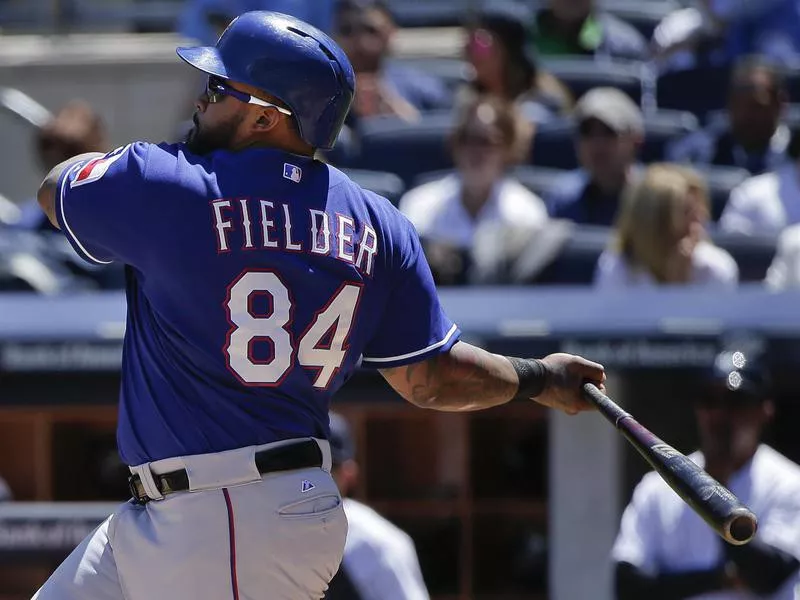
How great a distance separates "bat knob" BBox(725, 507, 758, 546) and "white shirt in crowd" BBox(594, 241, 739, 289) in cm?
304

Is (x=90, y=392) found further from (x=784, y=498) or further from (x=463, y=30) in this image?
(x=463, y=30)

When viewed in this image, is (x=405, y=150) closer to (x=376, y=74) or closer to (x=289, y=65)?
(x=376, y=74)

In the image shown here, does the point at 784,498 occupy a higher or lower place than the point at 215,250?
lower

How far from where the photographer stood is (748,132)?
683 centimetres

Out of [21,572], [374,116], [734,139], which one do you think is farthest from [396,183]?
[21,572]

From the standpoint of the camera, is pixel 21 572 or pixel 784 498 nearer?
pixel 784 498

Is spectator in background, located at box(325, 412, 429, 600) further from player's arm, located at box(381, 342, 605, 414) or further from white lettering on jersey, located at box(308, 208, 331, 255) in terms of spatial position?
white lettering on jersey, located at box(308, 208, 331, 255)

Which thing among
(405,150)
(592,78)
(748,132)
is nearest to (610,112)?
(748,132)

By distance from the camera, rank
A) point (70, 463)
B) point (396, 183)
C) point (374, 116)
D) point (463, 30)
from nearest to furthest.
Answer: point (70, 463)
point (396, 183)
point (374, 116)
point (463, 30)

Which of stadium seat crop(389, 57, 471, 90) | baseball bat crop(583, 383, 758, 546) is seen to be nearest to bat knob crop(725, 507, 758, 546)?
baseball bat crop(583, 383, 758, 546)

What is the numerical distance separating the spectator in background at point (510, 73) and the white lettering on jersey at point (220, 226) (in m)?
4.37

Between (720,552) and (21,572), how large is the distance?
2.58m

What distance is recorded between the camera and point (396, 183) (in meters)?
6.58

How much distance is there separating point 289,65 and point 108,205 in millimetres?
412
